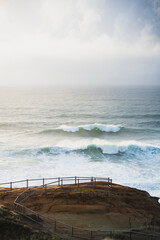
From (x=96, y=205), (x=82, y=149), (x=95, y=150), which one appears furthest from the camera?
(x=82, y=149)

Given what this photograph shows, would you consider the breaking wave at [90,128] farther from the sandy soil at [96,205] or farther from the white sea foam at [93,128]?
the sandy soil at [96,205]

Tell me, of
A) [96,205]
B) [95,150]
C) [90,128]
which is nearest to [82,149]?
[95,150]

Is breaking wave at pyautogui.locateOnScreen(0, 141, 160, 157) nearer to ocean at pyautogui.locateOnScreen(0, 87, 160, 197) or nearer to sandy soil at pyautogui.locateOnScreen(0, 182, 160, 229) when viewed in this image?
ocean at pyautogui.locateOnScreen(0, 87, 160, 197)

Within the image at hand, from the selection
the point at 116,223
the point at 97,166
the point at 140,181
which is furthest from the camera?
the point at 97,166

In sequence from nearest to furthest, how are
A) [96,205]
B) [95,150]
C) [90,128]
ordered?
1. [96,205]
2. [95,150]
3. [90,128]

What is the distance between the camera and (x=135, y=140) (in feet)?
124

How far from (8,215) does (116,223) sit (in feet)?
19.6

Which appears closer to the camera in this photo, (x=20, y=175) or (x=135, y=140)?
(x=20, y=175)

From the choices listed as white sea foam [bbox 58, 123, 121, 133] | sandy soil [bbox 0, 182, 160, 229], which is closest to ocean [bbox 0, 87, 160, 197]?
white sea foam [bbox 58, 123, 121, 133]

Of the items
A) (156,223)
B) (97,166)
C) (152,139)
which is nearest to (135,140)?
(152,139)

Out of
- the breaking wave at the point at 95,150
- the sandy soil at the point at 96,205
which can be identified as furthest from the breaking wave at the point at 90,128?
the sandy soil at the point at 96,205

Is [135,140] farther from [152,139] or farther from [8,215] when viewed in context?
[8,215]

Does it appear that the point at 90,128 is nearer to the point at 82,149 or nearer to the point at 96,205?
the point at 82,149

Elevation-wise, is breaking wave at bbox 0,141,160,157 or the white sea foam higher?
the white sea foam
